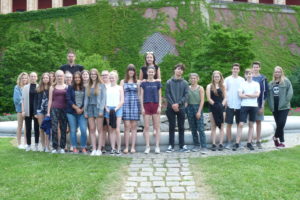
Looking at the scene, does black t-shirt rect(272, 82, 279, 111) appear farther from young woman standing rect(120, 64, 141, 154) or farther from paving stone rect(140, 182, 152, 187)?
paving stone rect(140, 182, 152, 187)

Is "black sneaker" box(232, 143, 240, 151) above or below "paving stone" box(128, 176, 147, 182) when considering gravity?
above

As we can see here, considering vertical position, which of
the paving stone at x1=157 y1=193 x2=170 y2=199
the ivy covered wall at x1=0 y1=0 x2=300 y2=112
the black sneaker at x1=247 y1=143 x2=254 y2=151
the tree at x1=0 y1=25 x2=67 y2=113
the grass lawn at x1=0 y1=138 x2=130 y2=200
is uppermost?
the ivy covered wall at x1=0 y1=0 x2=300 y2=112

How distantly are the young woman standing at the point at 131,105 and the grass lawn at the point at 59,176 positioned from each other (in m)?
0.96

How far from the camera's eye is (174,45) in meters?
25.5

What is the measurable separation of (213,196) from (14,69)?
23.6 meters

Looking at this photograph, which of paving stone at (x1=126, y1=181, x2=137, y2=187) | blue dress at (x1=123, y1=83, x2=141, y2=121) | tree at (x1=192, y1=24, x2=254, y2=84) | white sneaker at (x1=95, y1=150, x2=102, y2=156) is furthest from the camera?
tree at (x1=192, y1=24, x2=254, y2=84)

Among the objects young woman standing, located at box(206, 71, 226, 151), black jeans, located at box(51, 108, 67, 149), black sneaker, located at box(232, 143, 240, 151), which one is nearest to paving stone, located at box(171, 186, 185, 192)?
young woman standing, located at box(206, 71, 226, 151)

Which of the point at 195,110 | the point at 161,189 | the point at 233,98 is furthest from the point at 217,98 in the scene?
the point at 161,189

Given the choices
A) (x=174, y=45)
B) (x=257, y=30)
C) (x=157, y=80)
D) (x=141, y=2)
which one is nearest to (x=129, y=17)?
(x=141, y=2)

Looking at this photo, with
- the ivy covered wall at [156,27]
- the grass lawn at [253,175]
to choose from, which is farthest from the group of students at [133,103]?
the ivy covered wall at [156,27]

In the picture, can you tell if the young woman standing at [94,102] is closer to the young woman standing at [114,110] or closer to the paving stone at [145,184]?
the young woman standing at [114,110]

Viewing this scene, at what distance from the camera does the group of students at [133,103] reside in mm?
7852

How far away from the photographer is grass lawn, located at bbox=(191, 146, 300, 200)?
15.7 feet

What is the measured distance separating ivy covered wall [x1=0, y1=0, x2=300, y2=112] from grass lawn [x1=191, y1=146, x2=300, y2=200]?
17.9 m
